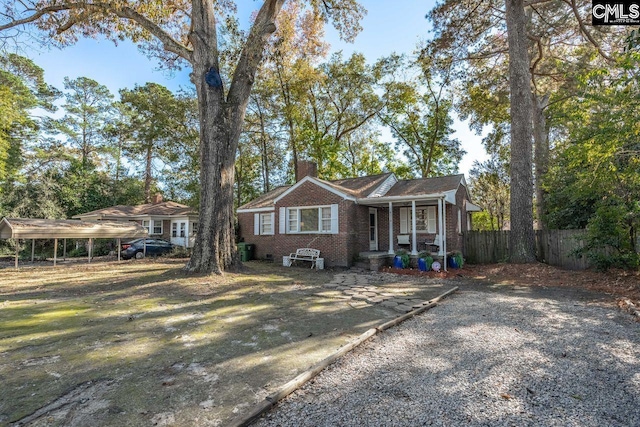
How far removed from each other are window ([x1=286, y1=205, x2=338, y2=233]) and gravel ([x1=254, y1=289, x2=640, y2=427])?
26.9 ft

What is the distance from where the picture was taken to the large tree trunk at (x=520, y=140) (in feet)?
40.5

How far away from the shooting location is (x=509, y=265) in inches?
474

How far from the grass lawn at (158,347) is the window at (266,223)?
882 cm

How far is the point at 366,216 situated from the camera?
47.4 ft

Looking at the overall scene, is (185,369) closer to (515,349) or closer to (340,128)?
(515,349)

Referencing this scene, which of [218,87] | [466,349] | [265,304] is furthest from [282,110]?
[466,349]

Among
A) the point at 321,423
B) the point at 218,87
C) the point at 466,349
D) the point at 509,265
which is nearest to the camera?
the point at 321,423

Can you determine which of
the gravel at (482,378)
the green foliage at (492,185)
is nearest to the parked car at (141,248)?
the gravel at (482,378)

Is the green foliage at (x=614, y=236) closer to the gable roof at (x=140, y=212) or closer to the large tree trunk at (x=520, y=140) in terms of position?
the large tree trunk at (x=520, y=140)

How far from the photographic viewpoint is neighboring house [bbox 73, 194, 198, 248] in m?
23.3

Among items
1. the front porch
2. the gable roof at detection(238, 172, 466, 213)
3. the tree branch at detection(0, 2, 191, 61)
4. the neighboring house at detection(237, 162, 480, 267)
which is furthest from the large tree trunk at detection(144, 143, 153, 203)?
the front porch

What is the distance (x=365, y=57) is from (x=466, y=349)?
2281 cm

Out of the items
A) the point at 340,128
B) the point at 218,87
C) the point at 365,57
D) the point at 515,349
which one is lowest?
the point at 515,349

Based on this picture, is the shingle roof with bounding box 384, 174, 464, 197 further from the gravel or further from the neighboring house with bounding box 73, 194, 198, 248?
the neighboring house with bounding box 73, 194, 198, 248
